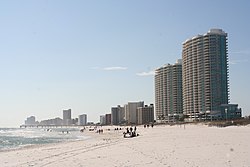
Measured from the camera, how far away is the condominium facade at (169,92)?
17139cm

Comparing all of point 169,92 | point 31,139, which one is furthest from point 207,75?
point 31,139

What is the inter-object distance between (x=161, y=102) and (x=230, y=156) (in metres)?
165

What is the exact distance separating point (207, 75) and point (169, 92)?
4280cm

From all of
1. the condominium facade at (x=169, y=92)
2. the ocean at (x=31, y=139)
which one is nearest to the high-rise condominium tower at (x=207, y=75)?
the condominium facade at (x=169, y=92)

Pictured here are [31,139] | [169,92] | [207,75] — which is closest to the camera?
[31,139]

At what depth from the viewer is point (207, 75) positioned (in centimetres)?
13588

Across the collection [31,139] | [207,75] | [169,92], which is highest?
[207,75]

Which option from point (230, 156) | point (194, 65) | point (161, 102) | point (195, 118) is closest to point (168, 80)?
point (161, 102)

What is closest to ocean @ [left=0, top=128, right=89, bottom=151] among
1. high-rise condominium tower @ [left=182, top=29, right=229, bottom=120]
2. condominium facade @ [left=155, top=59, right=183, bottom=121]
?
high-rise condominium tower @ [left=182, top=29, right=229, bottom=120]

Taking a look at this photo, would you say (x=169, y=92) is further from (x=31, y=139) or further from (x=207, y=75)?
(x=31, y=139)

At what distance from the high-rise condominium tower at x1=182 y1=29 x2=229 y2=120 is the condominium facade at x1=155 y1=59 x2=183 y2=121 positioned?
26.1 metres

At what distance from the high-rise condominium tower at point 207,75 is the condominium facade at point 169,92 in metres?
26.1

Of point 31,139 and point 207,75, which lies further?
point 207,75

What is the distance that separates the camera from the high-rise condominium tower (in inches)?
5217
